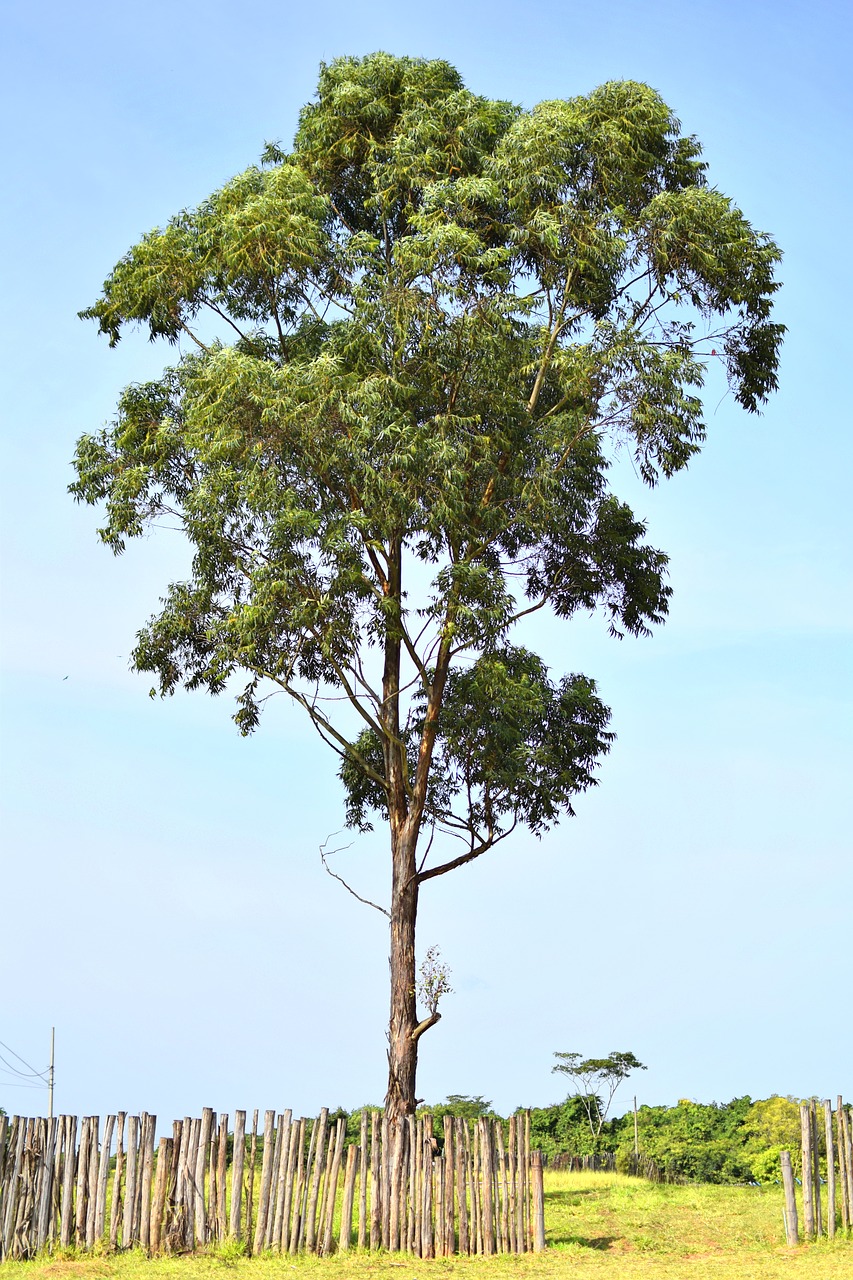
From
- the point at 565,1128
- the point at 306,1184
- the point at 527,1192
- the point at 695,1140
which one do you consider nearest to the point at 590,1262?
the point at 527,1192

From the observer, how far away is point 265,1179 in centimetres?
1093

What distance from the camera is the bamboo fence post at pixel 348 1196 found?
1076 cm

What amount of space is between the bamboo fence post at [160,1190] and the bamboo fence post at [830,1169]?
5.59m

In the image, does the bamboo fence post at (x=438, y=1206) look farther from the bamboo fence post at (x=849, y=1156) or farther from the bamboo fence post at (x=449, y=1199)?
the bamboo fence post at (x=849, y=1156)

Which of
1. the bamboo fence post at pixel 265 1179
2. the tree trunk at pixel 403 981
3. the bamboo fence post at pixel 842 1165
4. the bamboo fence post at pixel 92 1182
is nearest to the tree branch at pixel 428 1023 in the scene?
the tree trunk at pixel 403 981

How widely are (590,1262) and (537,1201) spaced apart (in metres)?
0.63

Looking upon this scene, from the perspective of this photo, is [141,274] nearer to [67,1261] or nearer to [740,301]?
[740,301]

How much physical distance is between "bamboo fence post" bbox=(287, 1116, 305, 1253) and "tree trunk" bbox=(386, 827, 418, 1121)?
1954 mm

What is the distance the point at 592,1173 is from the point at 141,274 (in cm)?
1341

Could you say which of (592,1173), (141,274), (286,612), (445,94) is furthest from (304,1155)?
(445,94)

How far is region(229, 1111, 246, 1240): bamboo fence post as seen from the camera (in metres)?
10.8

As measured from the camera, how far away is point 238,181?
14406 millimetres

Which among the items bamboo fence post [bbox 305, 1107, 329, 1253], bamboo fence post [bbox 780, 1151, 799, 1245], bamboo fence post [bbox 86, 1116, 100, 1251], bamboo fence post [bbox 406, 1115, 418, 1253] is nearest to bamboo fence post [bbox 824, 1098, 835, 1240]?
bamboo fence post [bbox 780, 1151, 799, 1245]

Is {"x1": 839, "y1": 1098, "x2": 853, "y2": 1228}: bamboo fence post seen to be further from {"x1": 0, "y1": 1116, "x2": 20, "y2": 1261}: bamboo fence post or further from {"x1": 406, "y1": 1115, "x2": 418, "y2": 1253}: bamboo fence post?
{"x1": 0, "y1": 1116, "x2": 20, "y2": 1261}: bamboo fence post
